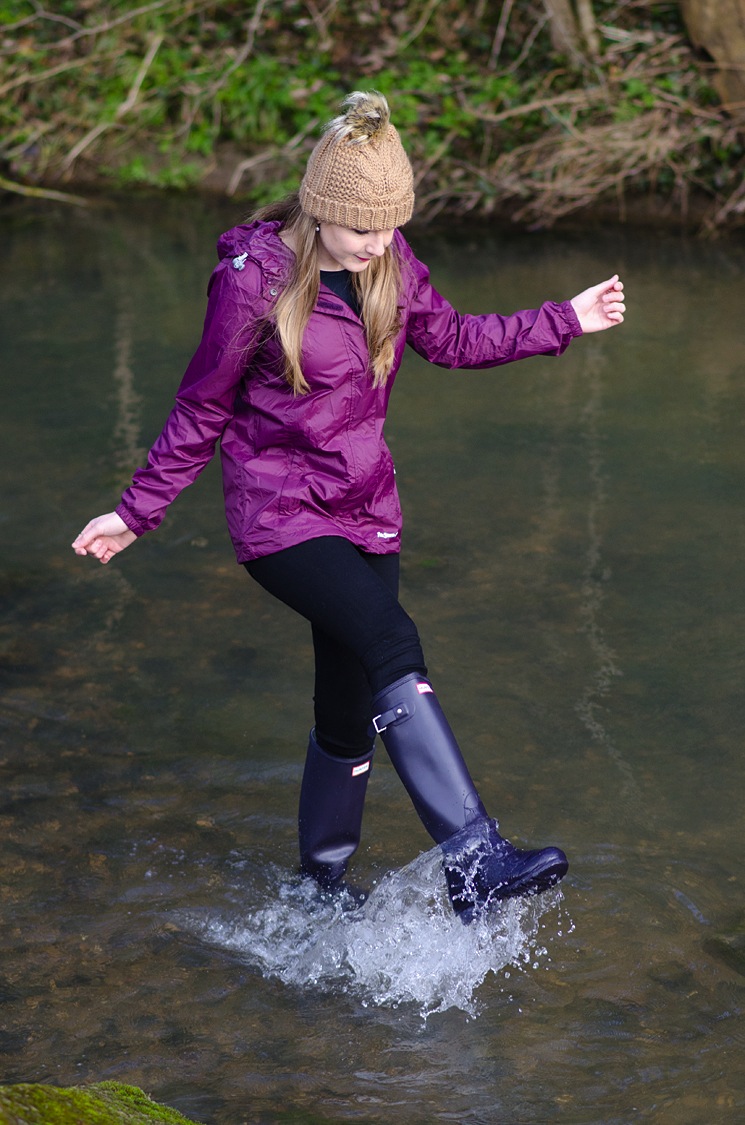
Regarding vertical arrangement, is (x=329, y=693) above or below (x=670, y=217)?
above

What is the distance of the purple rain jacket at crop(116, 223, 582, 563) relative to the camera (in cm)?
267

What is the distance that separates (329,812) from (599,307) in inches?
52.4

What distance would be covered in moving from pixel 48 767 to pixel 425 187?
22.5 feet

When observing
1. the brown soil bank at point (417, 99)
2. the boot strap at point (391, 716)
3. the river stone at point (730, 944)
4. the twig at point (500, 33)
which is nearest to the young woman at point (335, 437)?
the boot strap at point (391, 716)

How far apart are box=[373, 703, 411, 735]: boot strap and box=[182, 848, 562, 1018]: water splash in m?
0.34

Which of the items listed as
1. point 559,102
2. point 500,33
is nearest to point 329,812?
point 559,102

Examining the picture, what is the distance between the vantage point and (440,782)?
2.63 meters

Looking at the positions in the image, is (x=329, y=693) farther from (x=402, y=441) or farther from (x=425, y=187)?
(x=425, y=187)

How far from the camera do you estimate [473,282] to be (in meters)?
7.98

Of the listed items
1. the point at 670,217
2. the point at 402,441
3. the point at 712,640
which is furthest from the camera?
the point at 670,217

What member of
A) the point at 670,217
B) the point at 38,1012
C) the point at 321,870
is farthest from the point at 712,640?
the point at 670,217

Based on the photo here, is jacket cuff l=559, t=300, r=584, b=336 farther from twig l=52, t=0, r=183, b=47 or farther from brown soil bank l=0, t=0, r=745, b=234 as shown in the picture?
twig l=52, t=0, r=183, b=47

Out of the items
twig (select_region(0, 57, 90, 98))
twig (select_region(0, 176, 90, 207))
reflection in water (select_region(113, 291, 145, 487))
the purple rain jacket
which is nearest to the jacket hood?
the purple rain jacket

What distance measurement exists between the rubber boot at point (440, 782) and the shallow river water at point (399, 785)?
306mm
